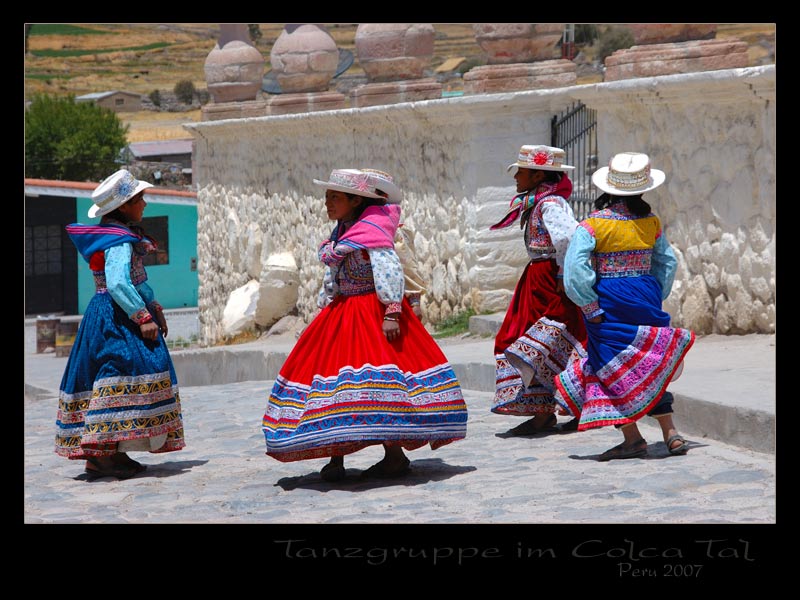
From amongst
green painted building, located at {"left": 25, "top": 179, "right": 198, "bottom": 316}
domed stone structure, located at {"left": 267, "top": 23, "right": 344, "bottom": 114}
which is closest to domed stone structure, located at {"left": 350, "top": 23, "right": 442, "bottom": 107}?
domed stone structure, located at {"left": 267, "top": 23, "right": 344, "bottom": 114}

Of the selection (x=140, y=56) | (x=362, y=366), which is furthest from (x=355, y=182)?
(x=140, y=56)

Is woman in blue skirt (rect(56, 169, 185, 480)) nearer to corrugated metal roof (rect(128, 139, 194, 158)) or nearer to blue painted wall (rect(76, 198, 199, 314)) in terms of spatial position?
blue painted wall (rect(76, 198, 199, 314))

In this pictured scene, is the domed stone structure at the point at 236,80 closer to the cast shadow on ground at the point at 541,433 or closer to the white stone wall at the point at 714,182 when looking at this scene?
the white stone wall at the point at 714,182

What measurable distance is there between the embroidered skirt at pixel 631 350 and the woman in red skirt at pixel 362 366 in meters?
0.71

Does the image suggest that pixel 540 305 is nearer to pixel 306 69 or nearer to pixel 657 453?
pixel 657 453

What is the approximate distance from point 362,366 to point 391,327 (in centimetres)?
22

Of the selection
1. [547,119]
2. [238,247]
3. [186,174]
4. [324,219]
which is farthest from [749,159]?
[186,174]

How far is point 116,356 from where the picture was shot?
245 inches

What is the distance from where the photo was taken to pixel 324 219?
48.1 ft

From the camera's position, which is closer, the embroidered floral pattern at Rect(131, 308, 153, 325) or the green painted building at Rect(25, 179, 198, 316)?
the embroidered floral pattern at Rect(131, 308, 153, 325)

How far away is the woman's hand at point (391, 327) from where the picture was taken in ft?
18.9

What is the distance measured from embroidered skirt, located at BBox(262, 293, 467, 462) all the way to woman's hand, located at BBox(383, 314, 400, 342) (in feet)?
0.11

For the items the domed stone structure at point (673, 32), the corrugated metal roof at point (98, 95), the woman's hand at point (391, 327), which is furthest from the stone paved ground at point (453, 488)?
the corrugated metal roof at point (98, 95)

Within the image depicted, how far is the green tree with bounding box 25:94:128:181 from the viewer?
45.1 metres
